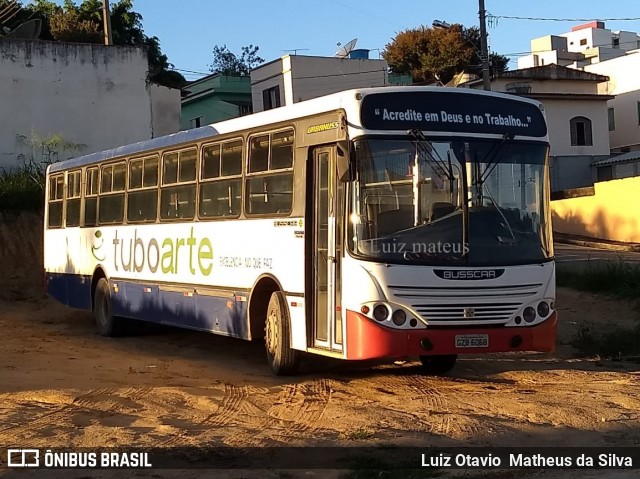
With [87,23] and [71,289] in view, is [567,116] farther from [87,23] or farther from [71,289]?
[71,289]

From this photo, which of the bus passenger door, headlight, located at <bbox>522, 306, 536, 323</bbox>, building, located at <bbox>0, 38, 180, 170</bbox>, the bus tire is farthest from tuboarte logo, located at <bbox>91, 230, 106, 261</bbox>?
building, located at <bbox>0, 38, 180, 170</bbox>

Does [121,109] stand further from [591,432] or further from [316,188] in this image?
[591,432]

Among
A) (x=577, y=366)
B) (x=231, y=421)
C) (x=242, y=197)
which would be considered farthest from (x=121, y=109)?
(x=231, y=421)

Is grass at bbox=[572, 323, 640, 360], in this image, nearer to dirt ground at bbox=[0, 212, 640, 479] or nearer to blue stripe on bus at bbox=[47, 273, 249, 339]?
dirt ground at bbox=[0, 212, 640, 479]

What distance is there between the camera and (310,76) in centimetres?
4444

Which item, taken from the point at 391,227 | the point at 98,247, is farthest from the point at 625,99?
the point at 391,227

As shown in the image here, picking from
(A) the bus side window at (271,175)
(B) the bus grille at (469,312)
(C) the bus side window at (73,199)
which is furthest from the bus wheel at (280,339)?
(C) the bus side window at (73,199)

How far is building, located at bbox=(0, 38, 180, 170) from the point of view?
28.7 metres

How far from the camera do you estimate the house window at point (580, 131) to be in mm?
47812

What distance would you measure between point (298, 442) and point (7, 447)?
239 centimetres

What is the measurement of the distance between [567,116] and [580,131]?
1.12 metres

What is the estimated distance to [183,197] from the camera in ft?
44.3

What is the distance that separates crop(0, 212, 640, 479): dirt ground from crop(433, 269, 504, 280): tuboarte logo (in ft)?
4.21

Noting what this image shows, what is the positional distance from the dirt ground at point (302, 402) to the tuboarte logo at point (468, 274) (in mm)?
1284
